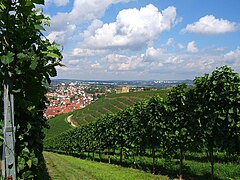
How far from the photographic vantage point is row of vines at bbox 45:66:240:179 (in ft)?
39.0

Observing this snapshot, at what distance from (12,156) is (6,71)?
0.85 metres

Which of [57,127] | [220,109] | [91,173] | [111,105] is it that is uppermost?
[220,109]

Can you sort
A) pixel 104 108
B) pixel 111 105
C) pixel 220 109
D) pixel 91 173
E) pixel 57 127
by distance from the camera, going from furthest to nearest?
pixel 111 105 → pixel 104 108 → pixel 57 127 → pixel 91 173 → pixel 220 109

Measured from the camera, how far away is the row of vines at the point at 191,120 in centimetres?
1188

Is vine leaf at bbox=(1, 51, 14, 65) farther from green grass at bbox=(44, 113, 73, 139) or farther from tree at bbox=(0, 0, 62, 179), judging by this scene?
green grass at bbox=(44, 113, 73, 139)

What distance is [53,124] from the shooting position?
93.8 metres

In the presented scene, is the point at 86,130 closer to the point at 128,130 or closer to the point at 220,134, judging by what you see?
the point at 128,130

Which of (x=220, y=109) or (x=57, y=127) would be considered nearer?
(x=220, y=109)

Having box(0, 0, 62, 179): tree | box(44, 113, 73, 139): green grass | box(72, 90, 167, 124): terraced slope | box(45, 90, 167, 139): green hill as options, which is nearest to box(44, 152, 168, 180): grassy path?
box(0, 0, 62, 179): tree

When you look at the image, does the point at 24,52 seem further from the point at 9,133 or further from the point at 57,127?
the point at 57,127

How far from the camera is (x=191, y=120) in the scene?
565 inches

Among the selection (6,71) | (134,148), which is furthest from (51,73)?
(134,148)

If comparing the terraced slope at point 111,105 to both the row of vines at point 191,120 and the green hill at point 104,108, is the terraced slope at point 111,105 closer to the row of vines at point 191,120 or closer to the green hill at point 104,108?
the green hill at point 104,108

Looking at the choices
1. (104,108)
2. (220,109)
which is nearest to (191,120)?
(220,109)
